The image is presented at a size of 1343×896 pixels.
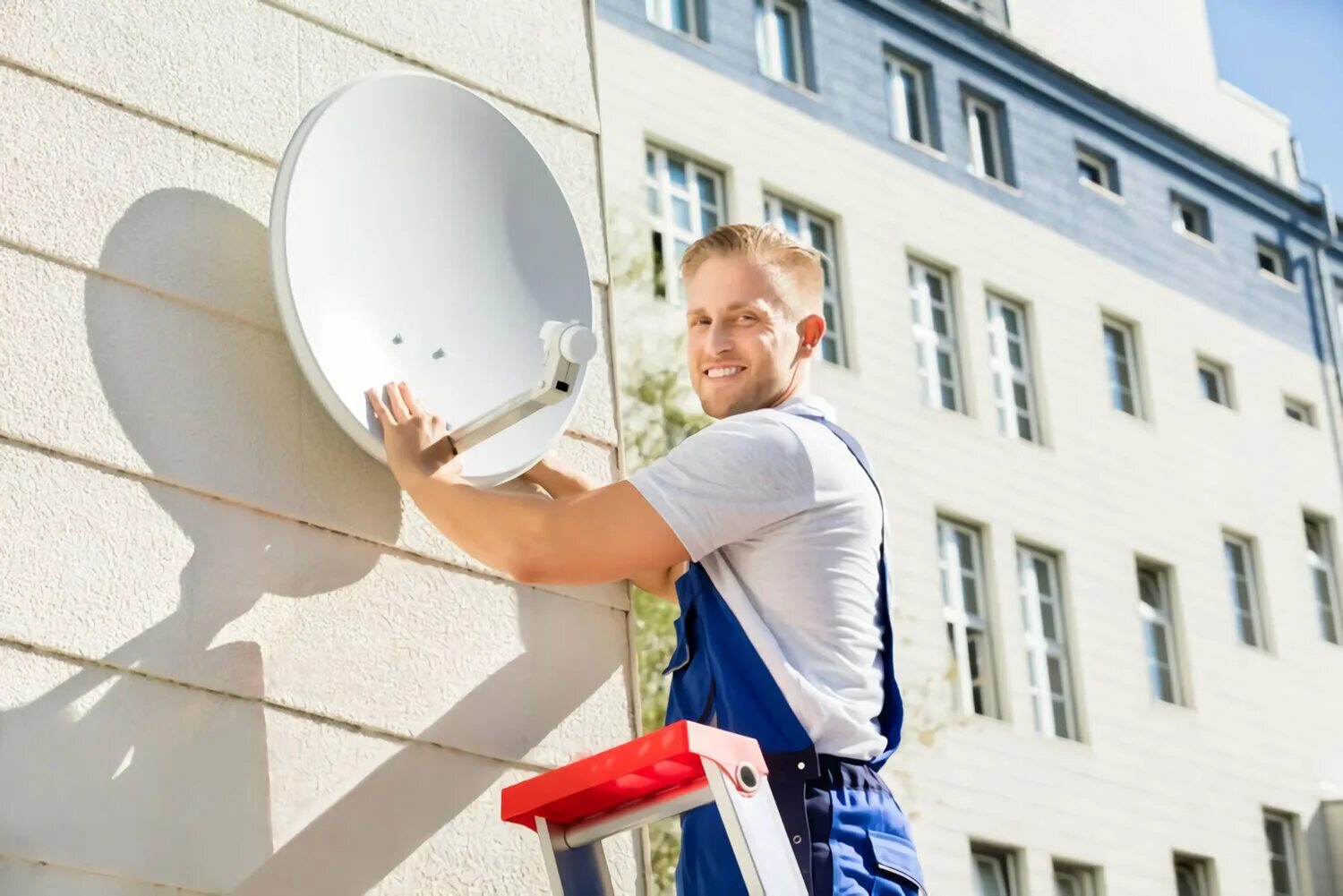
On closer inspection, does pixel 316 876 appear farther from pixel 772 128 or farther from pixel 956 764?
pixel 772 128

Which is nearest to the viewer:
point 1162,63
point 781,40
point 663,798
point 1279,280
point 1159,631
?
point 663,798

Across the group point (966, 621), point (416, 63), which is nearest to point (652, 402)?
point (966, 621)

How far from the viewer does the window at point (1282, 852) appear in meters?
18.0

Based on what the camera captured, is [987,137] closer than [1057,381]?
No

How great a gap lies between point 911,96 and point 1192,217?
15.4 ft

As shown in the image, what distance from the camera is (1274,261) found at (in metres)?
22.1

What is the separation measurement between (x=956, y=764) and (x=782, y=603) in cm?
1265

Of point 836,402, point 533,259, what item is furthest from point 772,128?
point 533,259

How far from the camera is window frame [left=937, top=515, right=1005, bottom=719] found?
50.1 ft

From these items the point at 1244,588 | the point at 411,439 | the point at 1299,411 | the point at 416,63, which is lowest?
the point at 411,439

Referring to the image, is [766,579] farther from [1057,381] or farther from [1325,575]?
[1325,575]

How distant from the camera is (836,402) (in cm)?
1552

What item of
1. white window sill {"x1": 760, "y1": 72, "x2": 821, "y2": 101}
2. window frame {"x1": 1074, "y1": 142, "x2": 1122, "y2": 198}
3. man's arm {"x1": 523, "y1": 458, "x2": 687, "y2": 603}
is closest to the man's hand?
man's arm {"x1": 523, "y1": 458, "x2": 687, "y2": 603}

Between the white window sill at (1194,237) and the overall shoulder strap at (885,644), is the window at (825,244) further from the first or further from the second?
the overall shoulder strap at (885,644)
